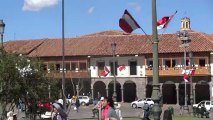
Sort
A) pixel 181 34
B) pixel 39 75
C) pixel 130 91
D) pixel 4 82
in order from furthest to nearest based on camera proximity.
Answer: pixel 130 91 → pixel 181 34 → pixel 39 75 → pixel 4 82

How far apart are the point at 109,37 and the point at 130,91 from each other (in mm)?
8342

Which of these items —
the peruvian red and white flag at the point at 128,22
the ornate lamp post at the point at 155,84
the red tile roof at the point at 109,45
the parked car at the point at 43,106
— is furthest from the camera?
the red tile roof at the point at 109,45

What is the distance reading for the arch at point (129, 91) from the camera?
65.6m

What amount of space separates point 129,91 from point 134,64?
160 inches

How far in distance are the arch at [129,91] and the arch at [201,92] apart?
788cm

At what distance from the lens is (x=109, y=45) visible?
67.6 m

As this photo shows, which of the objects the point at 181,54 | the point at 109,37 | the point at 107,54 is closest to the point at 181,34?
the point at 181,54

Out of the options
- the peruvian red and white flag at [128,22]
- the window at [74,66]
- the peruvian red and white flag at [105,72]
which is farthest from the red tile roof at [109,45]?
the peruvian red and white flag at [128,22]

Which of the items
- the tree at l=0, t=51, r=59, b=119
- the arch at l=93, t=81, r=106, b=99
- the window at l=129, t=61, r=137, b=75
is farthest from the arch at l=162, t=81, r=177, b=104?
the tree at l=0, t=51, r=59, b=119

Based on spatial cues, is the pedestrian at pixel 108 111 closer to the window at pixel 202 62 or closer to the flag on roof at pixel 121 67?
the window at pixel 202 62

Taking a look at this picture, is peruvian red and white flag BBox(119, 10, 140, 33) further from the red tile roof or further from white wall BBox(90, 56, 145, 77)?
white wall BBox(90, 56, 145, 77)

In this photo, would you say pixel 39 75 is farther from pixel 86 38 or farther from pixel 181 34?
pixel 86 38

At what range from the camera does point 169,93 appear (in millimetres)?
64062

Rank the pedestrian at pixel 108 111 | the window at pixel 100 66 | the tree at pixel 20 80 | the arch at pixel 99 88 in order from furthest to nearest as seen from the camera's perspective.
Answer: the arch at pixel 99 88
the window at pixel 100 66
the tree at pixel 20 80
the pedestrian at pixel 108 111
